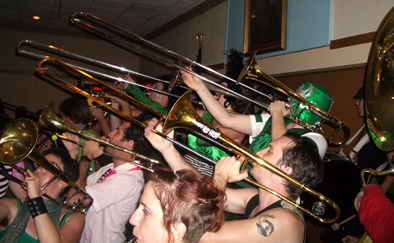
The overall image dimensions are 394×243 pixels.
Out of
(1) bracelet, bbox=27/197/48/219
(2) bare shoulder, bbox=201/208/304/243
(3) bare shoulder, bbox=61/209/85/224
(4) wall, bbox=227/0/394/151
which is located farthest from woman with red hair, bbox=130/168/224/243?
(4) wall, bbox=227/0/394/151

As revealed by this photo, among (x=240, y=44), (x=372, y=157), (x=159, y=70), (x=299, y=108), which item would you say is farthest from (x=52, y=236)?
(x=159, y=70)

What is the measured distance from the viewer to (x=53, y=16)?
713cm

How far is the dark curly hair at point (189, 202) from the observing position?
1065 millimetres

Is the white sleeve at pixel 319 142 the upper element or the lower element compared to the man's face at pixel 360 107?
lower

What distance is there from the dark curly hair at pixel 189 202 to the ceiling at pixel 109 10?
522 centimetres

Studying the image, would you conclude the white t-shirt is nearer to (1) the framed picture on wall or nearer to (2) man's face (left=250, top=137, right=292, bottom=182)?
(2) man's face (left=250, top=137, right=292, bottom=182)

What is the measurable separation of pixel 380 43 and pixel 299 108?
72 cm

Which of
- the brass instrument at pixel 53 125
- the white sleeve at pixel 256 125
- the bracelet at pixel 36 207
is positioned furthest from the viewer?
the white sleeve at pixel 256 125

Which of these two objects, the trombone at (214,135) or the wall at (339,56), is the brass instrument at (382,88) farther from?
the wall at (339,56)

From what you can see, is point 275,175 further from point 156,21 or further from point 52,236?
point 156,21

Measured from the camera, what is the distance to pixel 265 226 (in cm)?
130

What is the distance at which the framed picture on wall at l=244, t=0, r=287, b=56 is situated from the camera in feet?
12.1

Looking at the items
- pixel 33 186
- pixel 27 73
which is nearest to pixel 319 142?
pixel 33 186

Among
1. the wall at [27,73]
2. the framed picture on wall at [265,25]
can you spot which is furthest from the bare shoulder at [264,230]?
the wall at [27,73]
